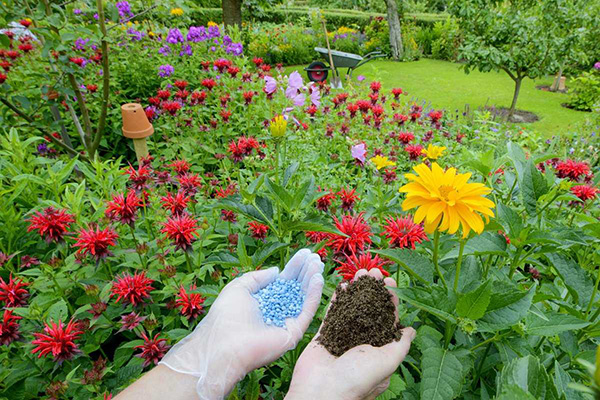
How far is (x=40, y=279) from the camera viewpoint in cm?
130

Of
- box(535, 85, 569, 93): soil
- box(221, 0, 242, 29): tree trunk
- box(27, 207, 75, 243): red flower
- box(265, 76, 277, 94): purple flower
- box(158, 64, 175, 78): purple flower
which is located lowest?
box(535, 85, 569, 93): soil

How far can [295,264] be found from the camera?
1246 millimetres

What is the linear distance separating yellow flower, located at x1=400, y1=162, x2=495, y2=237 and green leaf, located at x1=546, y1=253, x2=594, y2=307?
1.08 feet

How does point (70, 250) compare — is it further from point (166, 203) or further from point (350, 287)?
point (350, 287)

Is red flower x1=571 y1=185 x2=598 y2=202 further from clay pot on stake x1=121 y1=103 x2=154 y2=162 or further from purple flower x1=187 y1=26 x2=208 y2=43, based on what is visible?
purple flower x1=187 y1=26 x2=208 y2=43

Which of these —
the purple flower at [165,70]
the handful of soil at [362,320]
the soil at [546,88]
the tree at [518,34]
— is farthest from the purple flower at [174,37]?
the soil at [546,88]

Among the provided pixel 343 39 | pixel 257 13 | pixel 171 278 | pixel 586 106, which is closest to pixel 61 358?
pixel 171 278

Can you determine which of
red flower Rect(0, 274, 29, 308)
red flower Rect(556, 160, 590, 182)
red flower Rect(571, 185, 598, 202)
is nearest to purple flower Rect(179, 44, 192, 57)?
red flower Rect(0, 274, 29, 308)

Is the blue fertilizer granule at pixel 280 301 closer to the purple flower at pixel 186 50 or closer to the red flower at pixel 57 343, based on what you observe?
the red flower at pixel 57 343

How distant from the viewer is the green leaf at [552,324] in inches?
31.1

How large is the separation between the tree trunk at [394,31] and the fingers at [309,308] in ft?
35.4

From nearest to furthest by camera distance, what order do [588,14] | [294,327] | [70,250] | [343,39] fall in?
1. [294,327]
2. [70,250]
3. [588,14]
4. [343,39]

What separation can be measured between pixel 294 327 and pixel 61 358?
67 cm

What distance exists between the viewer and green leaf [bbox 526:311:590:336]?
0.79 metres
